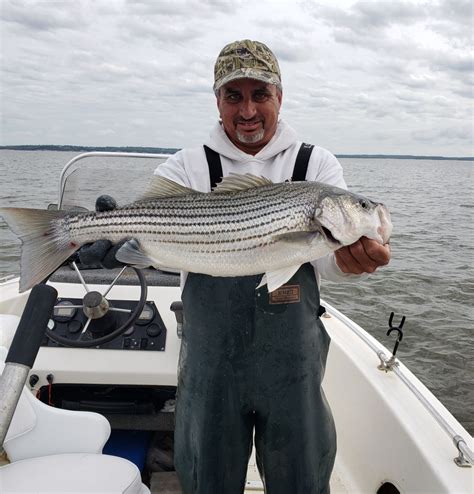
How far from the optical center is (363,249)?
10.00 ft

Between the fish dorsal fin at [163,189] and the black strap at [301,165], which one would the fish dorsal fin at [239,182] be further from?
the black strap at [301,165]

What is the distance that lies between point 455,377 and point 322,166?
6.94 m

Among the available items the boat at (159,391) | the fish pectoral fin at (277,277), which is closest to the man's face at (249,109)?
the fish pectoral fin at (277,277)

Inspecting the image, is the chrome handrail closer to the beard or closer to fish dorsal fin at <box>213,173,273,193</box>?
the beard

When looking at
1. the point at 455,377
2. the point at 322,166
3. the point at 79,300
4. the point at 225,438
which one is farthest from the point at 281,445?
the point at 455,377

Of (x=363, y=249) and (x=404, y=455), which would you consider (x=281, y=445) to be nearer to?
(x=404, y=455)

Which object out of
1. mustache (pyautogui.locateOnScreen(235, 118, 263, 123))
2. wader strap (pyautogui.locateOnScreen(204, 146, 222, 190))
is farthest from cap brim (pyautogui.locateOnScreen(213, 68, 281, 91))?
wader strap (pyautogui.locateOnScreen(204, 146, 222, 190))

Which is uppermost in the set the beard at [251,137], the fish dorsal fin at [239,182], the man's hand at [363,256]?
the beard at [251,137]

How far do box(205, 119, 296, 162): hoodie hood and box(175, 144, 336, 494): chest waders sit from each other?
3.16 feet

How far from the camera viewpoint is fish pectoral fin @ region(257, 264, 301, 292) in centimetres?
301

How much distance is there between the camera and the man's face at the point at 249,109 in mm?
3516

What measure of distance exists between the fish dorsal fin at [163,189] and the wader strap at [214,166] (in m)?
0.33

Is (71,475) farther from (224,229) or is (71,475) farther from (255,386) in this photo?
(224,229)

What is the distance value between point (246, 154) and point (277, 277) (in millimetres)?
1110
